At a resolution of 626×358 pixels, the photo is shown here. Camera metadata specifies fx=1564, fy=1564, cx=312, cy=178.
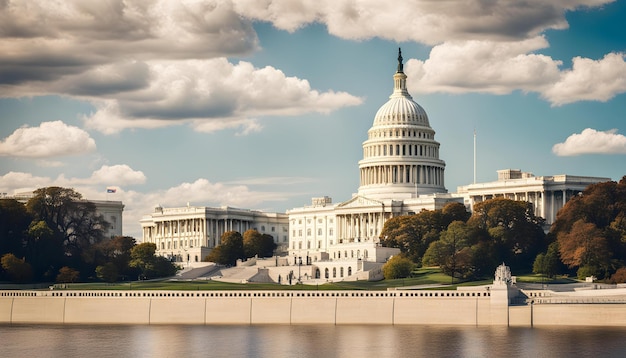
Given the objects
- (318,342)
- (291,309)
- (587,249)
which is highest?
(587,249)

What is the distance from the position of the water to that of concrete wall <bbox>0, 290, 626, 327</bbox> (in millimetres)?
3920

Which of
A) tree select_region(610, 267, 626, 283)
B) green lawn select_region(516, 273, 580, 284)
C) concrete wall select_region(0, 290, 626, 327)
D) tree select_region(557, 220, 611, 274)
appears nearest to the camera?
concrete wall select_region(0, 290, 626, 327)

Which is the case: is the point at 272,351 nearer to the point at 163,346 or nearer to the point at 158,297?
the point at 163,346

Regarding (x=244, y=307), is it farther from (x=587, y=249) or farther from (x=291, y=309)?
(x=587, y=249)

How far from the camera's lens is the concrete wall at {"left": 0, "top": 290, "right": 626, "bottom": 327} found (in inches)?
6604

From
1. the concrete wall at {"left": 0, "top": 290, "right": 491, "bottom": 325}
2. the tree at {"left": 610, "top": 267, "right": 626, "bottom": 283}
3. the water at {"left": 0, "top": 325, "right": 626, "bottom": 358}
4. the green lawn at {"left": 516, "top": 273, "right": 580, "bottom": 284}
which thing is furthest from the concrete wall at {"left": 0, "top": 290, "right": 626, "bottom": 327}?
the green lawn at {"left": 516, "top": 273, "right": 580, "bottom": 284}

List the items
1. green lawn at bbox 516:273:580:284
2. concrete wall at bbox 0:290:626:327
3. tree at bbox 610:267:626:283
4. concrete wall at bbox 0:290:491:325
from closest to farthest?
concrete wall at bbox 0:290:626:327 < concrete wall at bbox 0:290:491:325 < tree at bbox 610:267:626:283 < green lawn at bbox 516:273:580:284

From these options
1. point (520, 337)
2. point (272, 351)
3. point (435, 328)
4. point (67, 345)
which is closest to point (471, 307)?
point (435, 328)

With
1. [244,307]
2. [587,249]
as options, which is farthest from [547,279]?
[244,307]

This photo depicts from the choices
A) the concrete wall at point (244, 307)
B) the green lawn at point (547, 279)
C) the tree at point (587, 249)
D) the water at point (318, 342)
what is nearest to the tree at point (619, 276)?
the tree at point (587, 249)

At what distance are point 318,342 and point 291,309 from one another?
26936mm

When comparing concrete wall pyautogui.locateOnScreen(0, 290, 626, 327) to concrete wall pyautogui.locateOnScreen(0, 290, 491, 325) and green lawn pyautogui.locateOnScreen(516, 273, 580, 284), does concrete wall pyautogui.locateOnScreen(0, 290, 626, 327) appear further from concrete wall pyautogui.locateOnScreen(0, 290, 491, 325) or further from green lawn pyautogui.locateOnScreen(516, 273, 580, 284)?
green lawn pyautogui.locateOnScreen(516, 273, 580, 284)

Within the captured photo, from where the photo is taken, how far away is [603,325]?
16275cm

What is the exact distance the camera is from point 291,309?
17938 centimetres
